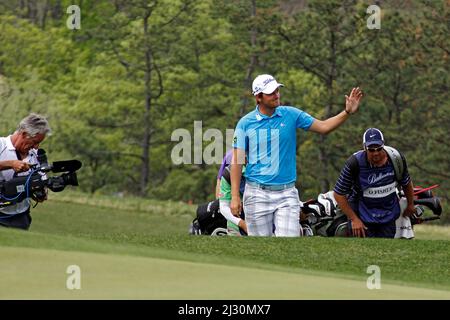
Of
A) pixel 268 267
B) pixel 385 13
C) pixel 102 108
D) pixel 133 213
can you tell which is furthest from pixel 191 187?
pixel 268 267

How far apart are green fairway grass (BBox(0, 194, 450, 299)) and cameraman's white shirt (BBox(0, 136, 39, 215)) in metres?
1.05

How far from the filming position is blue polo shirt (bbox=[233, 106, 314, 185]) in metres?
12.0

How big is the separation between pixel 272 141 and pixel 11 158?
105 inches

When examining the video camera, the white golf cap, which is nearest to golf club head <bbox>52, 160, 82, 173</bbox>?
the video camera

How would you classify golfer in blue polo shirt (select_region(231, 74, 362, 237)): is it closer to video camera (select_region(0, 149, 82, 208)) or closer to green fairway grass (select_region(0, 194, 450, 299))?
green fairway grass (select_region(0, 194, 450, 299))

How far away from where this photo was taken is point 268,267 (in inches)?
380

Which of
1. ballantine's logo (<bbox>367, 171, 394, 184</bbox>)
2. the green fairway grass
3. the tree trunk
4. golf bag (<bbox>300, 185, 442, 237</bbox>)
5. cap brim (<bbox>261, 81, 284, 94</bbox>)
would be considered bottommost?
the green fairway grass

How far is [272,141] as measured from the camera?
12000 millimetres

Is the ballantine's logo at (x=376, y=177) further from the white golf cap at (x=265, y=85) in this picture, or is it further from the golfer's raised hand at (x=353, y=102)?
the white golf cap at (x=265, y=85)

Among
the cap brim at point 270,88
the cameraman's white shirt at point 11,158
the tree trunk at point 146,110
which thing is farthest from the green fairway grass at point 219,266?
the tree trunk at point 146,110

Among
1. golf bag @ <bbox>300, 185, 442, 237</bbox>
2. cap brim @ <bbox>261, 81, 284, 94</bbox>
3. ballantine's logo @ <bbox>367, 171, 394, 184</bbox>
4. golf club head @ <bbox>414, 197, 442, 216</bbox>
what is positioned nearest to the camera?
cap brim @ <bbox>261, 81, 284, 94</bbox>

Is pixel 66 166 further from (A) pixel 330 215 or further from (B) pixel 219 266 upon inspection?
(B) pixel 219 266

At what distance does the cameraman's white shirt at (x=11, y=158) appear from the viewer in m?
12.2
